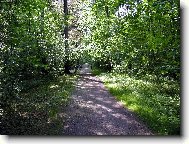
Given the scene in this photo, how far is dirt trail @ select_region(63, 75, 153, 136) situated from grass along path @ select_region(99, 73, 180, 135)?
23cm

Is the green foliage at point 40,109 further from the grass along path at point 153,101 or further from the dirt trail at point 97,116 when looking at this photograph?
the grass along path at point 153,101

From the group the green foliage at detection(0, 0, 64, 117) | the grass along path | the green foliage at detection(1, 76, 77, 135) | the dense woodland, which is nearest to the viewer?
the grass along path

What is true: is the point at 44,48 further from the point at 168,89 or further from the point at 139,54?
the point at 168,89

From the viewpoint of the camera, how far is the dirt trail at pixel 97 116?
5871 millimetres

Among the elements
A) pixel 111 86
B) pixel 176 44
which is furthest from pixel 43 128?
pixel 111 86

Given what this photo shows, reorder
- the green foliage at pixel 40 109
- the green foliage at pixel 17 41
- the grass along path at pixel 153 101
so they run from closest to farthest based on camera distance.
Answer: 1. the grass along path at pixel 153 101
2. the green foliage at pixel 40 109
3. the green foliage at pixel 17 41

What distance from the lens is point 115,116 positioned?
22.2ft

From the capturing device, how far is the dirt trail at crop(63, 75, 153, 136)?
587 centimetres

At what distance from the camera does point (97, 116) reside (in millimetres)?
6691

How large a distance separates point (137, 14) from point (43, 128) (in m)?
3.04

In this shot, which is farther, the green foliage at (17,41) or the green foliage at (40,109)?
the green foliage at (17,41)

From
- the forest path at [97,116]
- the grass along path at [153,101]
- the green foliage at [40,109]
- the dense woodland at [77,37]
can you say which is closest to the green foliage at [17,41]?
the dense woodland at [77,37]

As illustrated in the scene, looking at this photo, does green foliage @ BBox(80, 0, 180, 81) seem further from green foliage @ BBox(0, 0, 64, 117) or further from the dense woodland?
green foliage @ BBox(0, 0, 64, 117)

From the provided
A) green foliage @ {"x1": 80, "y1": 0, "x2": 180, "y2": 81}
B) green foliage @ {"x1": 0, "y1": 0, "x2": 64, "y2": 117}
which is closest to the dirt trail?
green foliage @ {"x1": 80, "y1": 0, "x2": 180, "y2": 81}
